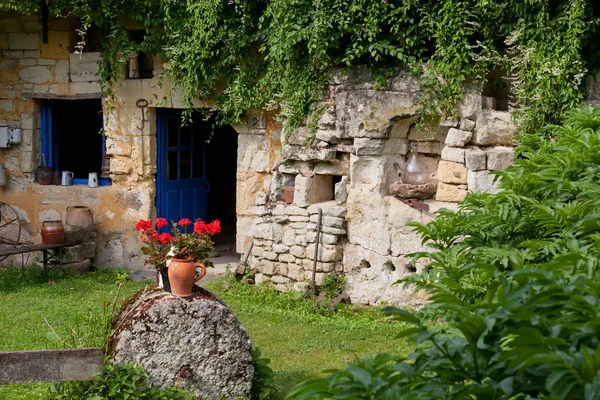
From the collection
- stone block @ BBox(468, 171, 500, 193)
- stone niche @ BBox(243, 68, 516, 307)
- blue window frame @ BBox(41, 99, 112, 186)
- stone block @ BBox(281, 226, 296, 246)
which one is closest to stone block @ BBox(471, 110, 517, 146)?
stone niche @ BBox(243, 68, 516, 307)

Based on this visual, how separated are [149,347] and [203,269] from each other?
2.23ft

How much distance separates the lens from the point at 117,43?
9.62 metres

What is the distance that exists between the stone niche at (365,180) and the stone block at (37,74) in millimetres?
3306

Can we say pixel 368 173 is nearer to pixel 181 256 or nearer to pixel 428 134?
pixel 428 134

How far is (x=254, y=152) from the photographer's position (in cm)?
951

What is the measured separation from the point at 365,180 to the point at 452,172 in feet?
3.07

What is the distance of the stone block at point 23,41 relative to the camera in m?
10.3

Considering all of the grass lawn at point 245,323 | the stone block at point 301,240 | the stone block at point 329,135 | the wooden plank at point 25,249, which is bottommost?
the grass lawn at point 245,323

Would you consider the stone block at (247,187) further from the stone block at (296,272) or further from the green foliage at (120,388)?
the green foliage at (120,388)

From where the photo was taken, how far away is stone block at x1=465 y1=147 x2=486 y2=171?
7676 mm

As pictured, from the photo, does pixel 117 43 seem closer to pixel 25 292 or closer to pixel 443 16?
pixel 25 292

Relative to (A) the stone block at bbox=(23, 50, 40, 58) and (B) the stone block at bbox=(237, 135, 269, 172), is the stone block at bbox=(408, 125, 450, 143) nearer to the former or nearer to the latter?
(B) the stone block at bbox=(237, 135, 269, 172)

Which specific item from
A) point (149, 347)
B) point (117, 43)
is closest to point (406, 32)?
point (117, 43)

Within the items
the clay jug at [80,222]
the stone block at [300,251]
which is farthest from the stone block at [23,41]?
the stone block at [300,251]
